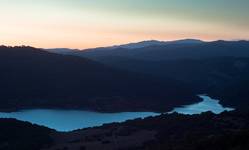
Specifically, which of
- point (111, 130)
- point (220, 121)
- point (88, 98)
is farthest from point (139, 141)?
point (88, 98)

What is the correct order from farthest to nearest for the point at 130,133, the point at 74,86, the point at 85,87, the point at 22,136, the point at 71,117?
the point at 85,87
the point at 74,86
the point at 71,117
the point at 130,133
the point at 22,136

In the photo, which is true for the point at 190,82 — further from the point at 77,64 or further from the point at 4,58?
the point at 4,58

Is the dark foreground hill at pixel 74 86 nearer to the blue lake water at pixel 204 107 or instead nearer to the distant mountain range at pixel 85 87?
the distant mountain range at pixel 85 87

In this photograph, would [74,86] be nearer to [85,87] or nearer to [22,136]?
[85,87]

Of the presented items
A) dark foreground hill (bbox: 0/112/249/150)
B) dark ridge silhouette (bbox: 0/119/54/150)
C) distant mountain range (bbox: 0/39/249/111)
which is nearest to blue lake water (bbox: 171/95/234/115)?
distant mountain range (bbox: 0/39/249/111)

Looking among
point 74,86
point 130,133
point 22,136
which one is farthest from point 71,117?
point 130,133

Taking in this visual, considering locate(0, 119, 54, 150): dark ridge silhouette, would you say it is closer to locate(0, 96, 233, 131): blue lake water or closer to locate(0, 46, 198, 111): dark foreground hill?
locate(0, 96, 233, 131): blue lake water
